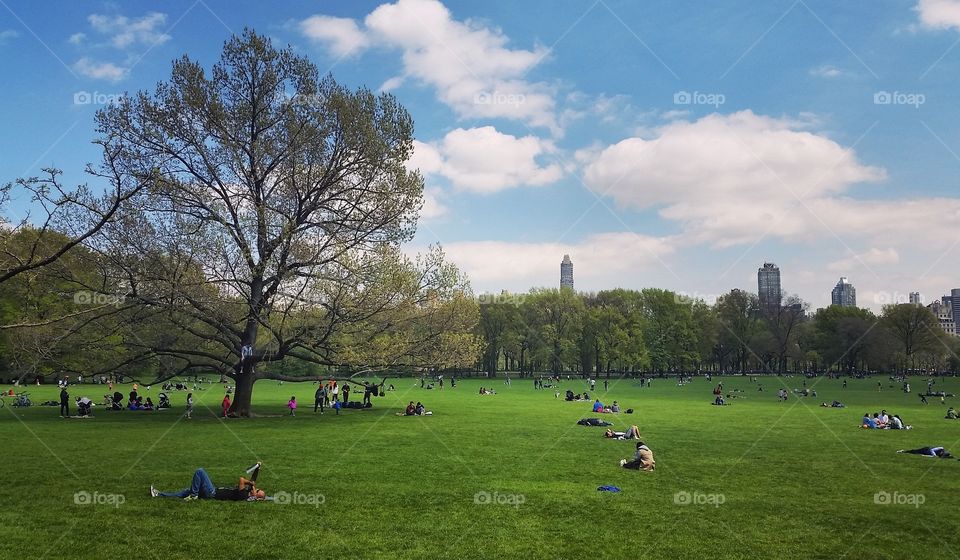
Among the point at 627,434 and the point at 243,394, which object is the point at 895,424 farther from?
the point at 243,394

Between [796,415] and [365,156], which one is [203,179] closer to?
[365,156]

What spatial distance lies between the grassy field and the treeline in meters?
80.0

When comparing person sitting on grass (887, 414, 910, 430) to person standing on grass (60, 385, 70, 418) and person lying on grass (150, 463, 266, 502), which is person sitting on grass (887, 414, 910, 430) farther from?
person standing on grass (60, 385, 70, 418)

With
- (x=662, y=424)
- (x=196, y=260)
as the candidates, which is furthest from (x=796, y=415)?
(x=196, y=260)

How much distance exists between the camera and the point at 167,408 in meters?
40.3

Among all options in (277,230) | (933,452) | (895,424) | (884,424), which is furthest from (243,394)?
(895,424)

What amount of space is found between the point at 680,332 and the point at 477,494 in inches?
4108

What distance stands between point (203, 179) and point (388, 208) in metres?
9.47

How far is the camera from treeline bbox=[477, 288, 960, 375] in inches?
4250

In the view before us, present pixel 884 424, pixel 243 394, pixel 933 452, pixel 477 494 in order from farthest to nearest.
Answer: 1. pixel 243 394
2. pixel 884 424
3. pixel 933 452
4. pixel 477 494

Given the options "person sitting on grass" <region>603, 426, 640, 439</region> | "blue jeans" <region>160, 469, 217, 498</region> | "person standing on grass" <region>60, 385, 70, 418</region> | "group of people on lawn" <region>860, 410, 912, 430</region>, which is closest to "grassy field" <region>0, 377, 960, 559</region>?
"blue jeans" <region>160, 469, 217, 498</region>

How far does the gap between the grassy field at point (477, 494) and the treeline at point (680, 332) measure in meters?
80.0

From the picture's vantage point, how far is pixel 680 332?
112938 mm

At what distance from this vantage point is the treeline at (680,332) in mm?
107938
